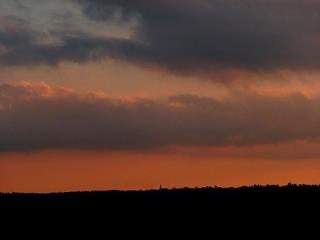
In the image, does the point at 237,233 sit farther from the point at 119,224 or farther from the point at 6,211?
the point at 6,211

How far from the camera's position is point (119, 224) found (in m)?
47.2

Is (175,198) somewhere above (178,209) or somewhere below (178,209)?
above

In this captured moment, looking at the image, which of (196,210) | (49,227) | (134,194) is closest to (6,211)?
(49,227)

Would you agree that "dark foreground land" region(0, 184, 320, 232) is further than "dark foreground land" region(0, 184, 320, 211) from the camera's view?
No

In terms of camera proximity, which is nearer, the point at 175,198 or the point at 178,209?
the point at 178,209

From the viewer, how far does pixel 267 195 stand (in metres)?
45.0

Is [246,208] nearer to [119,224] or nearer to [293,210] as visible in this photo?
[293,210]

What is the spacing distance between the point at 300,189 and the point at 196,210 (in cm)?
430

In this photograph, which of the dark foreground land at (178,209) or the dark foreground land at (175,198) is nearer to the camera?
the dark foreground land at (178,209)

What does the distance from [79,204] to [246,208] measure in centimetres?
853

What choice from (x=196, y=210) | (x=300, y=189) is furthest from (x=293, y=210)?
(x=196, y=210)

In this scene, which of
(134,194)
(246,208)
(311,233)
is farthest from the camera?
(134,194)

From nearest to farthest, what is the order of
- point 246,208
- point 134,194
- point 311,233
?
1. point 311,233
2. point 246,208
3. point 134,194

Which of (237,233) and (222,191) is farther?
(222,191)
